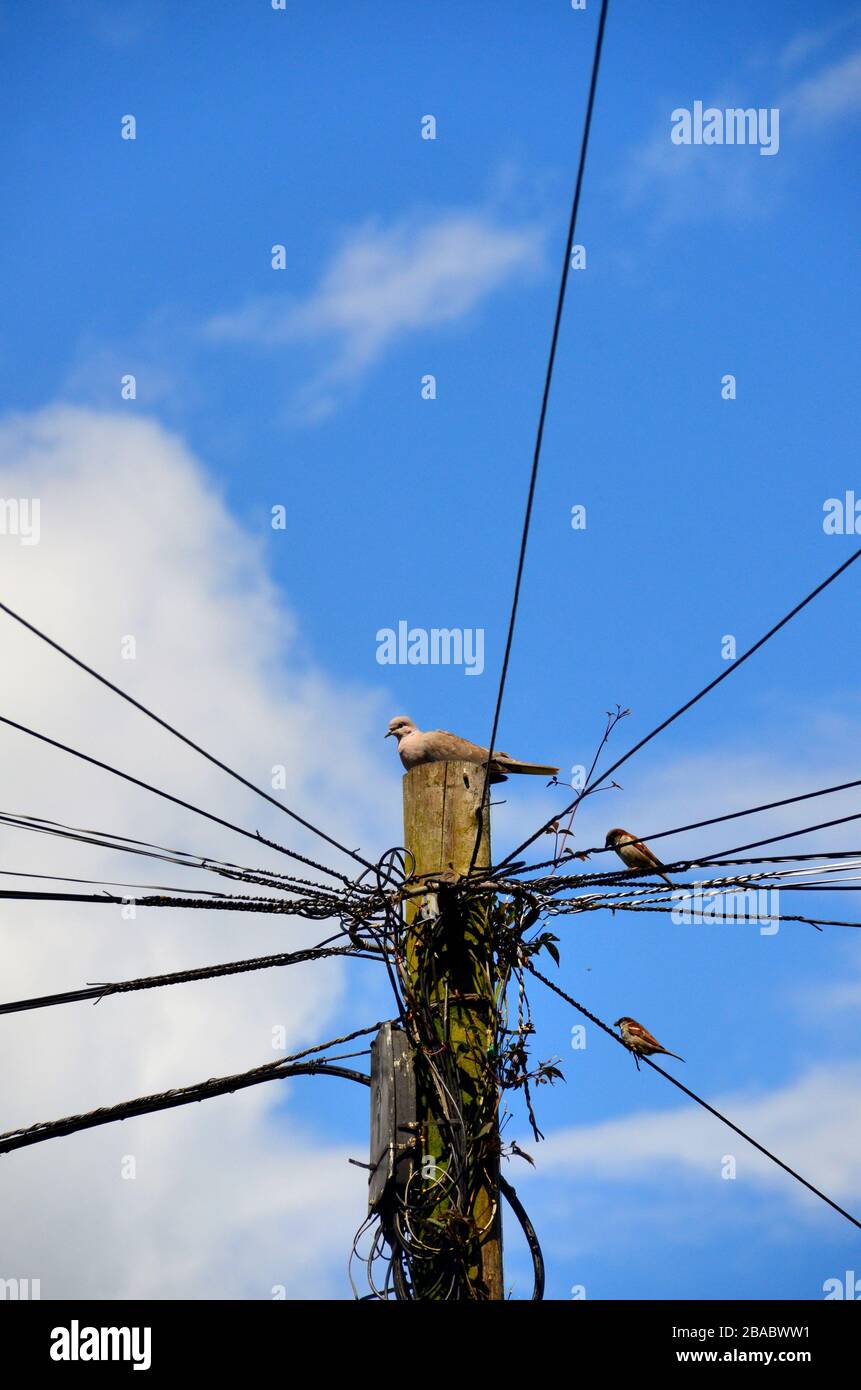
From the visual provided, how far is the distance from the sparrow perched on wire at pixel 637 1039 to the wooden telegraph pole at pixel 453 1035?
3.07 feet

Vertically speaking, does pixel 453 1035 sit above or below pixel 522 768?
below

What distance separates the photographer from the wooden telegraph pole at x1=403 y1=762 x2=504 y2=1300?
6.29 m

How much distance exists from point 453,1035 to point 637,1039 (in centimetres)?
164

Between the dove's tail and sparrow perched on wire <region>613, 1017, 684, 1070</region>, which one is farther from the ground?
the dove's tail

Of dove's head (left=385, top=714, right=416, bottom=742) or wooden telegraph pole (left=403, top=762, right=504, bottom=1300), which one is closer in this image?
wooden telegraph pole (left=403, top=762, right=504, bottom=1300)

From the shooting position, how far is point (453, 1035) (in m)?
6.71

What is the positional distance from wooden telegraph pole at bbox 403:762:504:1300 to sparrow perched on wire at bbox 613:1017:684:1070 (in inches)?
36.8

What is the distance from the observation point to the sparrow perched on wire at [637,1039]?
24.4ft
